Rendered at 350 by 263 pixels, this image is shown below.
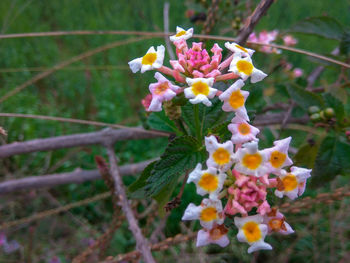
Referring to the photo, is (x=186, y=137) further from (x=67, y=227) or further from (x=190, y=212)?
(x=67, y=227)

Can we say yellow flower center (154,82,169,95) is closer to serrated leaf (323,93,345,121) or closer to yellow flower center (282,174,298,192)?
yellow flower center (282,174,298,192)

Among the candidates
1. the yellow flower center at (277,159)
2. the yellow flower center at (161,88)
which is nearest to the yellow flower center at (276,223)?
the yellow flower center at (277,159)

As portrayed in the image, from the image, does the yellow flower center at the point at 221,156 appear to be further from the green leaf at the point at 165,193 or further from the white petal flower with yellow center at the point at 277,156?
the green leaf at the point at 165,193

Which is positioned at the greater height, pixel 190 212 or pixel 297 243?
pixel 190 212

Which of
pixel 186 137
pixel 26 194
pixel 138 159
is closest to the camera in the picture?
pixel 186 137

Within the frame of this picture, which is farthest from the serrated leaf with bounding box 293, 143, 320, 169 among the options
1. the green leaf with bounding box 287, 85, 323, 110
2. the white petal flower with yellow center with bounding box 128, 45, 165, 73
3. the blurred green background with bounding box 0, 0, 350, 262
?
the white petal flower with yellow center with bounding box 128, 45, 165, 73

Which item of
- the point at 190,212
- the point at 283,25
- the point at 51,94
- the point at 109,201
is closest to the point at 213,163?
the point at 190,212
